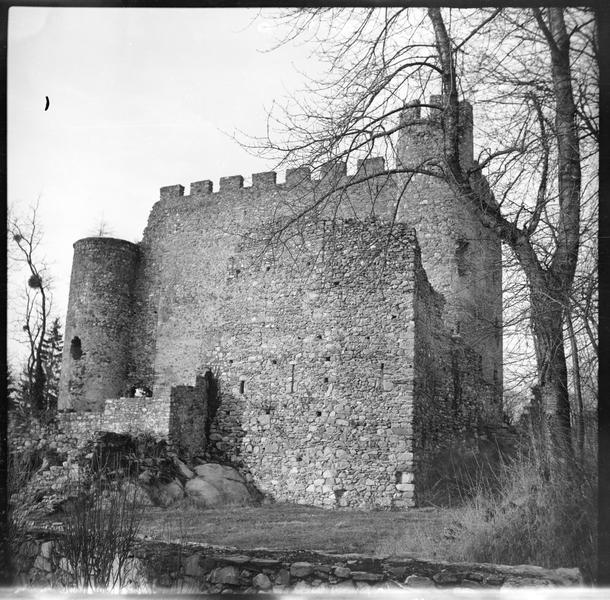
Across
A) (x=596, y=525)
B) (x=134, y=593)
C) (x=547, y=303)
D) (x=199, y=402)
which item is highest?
(x=547, y=303)

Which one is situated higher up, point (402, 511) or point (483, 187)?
point (483, 187)

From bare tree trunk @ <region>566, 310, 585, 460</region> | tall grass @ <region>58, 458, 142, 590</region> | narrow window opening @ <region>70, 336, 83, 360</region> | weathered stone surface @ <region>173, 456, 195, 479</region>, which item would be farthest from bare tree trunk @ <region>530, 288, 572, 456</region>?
narrow window opening @ <region>70, 336, 83, 360</region>

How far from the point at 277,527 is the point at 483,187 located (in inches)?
A: 174

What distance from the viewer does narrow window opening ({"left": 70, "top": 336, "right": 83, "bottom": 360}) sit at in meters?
22.7

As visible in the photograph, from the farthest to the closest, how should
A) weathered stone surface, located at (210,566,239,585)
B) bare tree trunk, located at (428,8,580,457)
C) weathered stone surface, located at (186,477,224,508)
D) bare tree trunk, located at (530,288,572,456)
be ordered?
weathered stone surface, located at (186,477,224,508) < bare tree trunk, located at (530,288,572,456) < bare tree trunk, located at (428,8,580,457) < weathered stone surface, located at (210,566,239,585)

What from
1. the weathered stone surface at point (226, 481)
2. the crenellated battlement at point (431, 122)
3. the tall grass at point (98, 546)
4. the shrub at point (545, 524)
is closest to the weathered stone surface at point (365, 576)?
the shrub at point (545, 524)

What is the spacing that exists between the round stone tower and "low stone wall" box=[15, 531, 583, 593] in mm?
16489

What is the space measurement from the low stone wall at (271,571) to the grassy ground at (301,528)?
1.89ft

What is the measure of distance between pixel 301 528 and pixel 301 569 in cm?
237

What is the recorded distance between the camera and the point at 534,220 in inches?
319

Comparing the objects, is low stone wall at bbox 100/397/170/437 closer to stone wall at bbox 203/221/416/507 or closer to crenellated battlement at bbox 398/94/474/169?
stone wall at bbox 203/221/416/507

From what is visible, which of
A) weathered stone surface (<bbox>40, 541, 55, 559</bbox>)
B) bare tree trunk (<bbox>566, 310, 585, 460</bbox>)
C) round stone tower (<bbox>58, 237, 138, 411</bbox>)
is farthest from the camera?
round stone tower (<bbox>58, 237, 138, 411</bbox>)

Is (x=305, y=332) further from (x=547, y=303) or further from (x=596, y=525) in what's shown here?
(x=596, y=525)

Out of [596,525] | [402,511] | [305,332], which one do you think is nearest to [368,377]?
[305,332]
